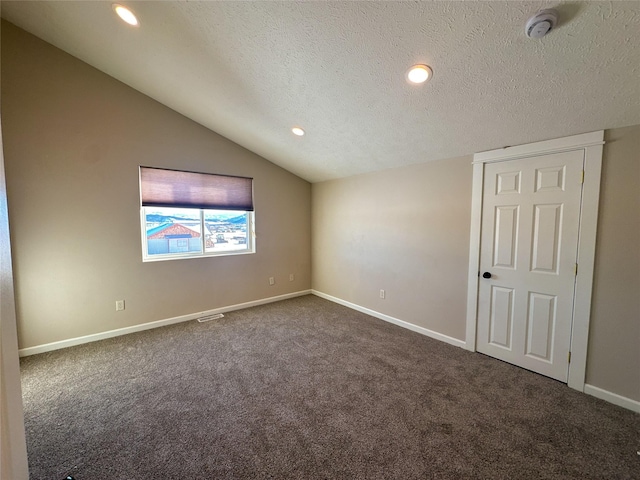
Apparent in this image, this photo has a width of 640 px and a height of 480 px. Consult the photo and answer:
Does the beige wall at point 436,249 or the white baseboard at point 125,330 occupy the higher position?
the beige wall at point 436,249

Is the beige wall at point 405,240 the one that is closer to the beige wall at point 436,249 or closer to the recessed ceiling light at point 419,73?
the beige wall at point 436,249

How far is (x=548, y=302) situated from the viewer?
7.48 ft

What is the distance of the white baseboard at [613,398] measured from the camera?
6.22 ft

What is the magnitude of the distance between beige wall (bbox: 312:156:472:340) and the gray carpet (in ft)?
1.82

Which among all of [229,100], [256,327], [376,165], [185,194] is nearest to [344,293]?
[256,327]

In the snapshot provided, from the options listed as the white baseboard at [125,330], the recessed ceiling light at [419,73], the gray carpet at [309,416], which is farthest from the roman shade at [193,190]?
the recessed ceiling light at [419,73]

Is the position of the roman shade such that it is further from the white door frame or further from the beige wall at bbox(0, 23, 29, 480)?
the white door frame

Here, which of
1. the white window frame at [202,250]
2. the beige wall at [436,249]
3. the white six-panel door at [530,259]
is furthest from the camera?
the white window frame at [202,250]

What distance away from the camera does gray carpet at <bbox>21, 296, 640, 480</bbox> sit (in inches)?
57.4

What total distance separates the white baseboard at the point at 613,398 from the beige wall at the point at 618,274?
0.03 metres

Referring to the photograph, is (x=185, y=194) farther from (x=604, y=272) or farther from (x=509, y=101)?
(x=604, y=272)

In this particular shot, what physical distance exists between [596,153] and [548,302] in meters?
1.30

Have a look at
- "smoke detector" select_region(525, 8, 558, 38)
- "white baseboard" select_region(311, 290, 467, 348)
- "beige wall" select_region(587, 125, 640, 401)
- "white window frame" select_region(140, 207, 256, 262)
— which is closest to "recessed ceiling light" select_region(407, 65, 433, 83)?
"smoke detector" select_region(525, 8, 558, 38)

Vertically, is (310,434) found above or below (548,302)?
below
